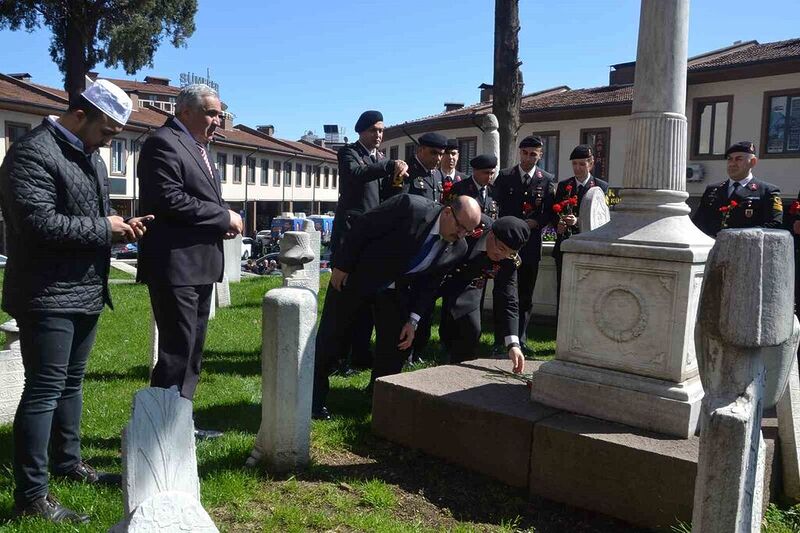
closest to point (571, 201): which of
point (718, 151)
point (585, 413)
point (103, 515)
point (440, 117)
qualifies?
point (585, 413)

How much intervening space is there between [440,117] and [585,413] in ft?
92.9

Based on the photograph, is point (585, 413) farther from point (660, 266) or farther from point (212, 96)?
point (212, 96)

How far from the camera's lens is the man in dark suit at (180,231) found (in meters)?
3.84

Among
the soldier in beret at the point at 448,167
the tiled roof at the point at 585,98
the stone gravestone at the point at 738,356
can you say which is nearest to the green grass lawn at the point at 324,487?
the stone gravestone at the point at 738,356

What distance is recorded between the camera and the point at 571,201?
23.1 feet

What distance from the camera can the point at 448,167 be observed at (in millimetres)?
7316

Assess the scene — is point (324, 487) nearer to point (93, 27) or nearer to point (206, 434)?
point (206, 434)

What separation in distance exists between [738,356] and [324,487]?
97.7 inches

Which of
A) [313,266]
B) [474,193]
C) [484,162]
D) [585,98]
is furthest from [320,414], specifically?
[585,98]

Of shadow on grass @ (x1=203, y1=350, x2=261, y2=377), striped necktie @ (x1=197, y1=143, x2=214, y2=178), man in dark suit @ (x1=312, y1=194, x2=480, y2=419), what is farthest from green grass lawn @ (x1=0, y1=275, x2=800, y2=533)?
striped necktie @ (x1=197, y1=143, x2=214, y2=178)

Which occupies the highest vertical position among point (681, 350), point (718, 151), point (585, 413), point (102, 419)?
point (718, 151)

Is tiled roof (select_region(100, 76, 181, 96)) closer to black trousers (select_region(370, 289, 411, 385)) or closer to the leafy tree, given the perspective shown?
the leafy tree

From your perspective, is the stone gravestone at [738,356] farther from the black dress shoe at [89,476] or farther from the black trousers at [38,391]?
the black dress shoe at [89,476]

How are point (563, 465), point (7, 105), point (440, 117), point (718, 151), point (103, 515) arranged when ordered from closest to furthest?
point (103, 515) → point (563, 465) → point (718, 151) → point (7, 105) → point (440, 117)
